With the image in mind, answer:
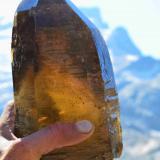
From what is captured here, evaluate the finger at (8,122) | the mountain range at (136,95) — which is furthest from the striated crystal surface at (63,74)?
the mountain range at (136,95)

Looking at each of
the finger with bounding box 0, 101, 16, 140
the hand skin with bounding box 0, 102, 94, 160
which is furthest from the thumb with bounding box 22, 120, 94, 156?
the finger with bounding box 0, 101, 16, 140

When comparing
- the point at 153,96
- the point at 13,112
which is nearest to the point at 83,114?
the point at 13,112

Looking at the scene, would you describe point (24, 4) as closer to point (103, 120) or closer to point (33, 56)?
point (33, 56)

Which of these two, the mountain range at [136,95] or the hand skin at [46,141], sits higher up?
the hand skin at [46,141]

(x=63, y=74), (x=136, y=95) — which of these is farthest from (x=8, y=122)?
(x=136, y=95)

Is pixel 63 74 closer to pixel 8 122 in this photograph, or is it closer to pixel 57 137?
pixel 57 137

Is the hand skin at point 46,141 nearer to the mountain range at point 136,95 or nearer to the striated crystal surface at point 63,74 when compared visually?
the striated crystal surface at point 63,74
